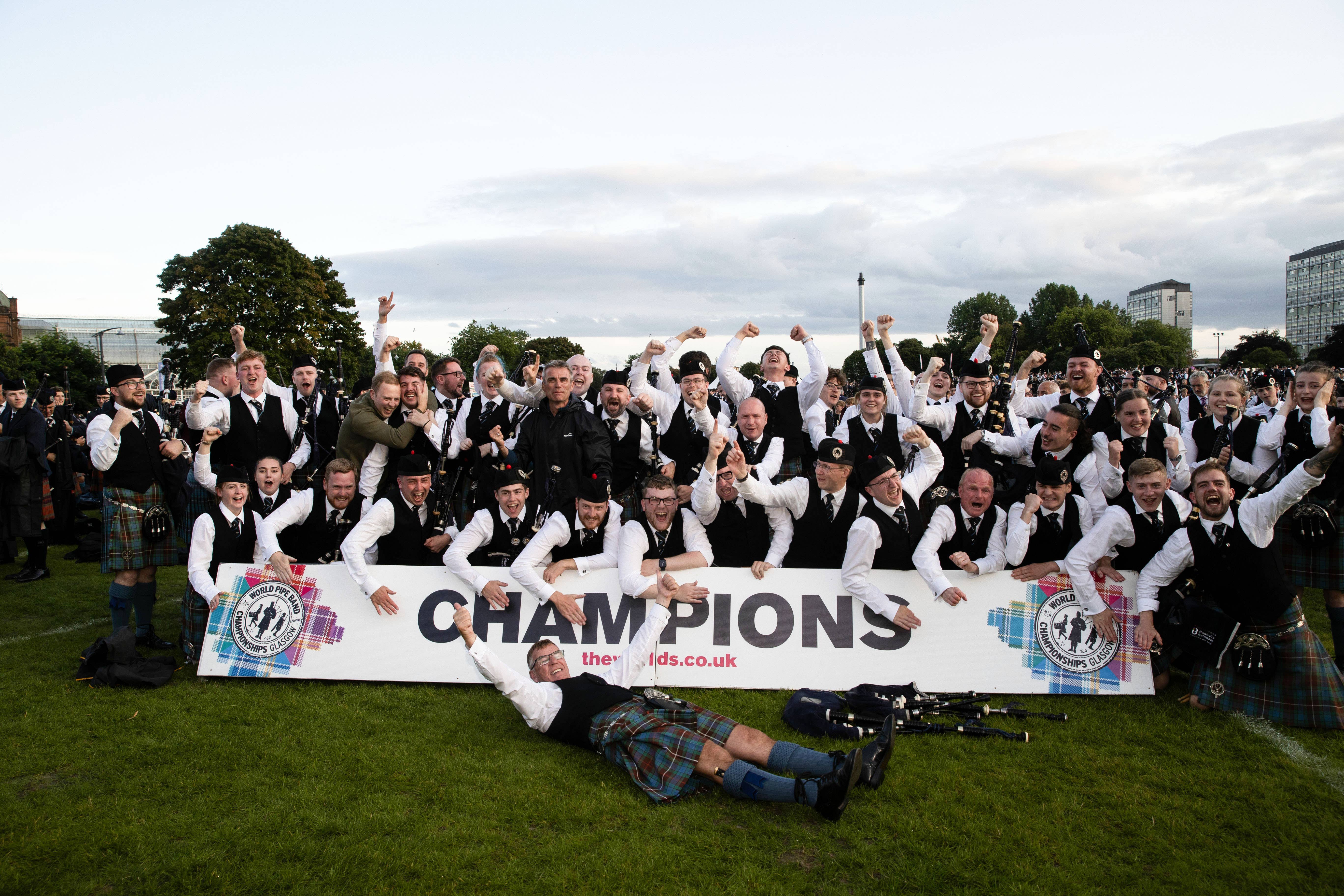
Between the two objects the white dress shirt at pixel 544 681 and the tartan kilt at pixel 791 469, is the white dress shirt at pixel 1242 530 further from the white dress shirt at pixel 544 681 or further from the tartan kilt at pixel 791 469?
the white dress shirt at pixel 544 681

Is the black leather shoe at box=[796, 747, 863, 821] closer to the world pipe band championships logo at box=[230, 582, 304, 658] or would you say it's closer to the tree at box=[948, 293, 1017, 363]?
the world pipe band championships logo at box=[230, 582, 304, 658]

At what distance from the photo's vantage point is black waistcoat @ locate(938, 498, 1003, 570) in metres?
5.52

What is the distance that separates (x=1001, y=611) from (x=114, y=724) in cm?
554

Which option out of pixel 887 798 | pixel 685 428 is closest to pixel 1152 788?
pixel 887 798

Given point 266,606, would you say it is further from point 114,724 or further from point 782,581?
point 782,581

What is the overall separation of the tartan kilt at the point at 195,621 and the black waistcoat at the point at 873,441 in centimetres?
519

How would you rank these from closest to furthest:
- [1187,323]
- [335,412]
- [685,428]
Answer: [685,428]
[335,412]
[1187,323]

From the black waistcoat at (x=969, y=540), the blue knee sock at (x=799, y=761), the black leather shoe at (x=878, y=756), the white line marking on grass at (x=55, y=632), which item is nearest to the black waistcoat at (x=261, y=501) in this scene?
the white line marking on grass at (x=55, y=632)

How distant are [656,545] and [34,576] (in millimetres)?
7448

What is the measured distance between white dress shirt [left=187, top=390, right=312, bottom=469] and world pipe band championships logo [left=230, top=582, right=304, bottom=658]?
1644 millimetres

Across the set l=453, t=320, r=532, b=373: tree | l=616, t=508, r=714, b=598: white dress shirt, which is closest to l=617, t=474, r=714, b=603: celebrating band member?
l=616, t=508, r=714, b=598: white dress shirt

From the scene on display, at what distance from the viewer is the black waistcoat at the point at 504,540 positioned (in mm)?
5930

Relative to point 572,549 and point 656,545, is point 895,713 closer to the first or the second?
point 656,545

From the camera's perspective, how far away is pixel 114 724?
4.76 metres
